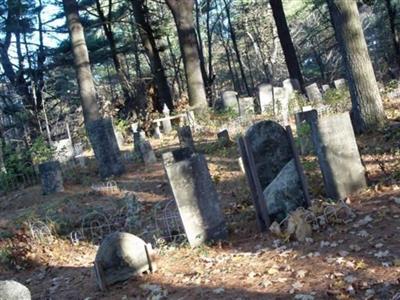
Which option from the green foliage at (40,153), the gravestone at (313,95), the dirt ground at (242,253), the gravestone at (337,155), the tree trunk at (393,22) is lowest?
the dirt ground at (242,253)

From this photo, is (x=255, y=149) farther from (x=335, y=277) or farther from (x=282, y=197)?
(x=335, y=277)

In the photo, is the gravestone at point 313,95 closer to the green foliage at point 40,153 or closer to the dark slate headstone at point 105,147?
the dark slate headstone at point 105,147

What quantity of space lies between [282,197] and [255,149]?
3.00 ft

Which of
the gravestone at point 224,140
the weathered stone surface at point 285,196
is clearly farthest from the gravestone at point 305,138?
the weathered stone surface at point 285,196

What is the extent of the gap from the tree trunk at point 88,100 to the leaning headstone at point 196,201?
20.0 feet

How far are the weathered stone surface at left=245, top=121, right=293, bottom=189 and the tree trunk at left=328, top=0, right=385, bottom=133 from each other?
3.36 m

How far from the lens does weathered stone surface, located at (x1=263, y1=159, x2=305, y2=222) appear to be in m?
6.88

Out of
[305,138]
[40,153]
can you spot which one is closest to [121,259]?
[305,138]

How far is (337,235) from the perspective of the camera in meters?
5.92

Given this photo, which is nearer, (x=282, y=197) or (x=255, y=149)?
(x=282, y=197)

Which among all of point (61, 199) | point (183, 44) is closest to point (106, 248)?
point (61, 199)

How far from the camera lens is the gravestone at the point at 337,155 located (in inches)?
275

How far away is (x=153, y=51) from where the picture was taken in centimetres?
2603

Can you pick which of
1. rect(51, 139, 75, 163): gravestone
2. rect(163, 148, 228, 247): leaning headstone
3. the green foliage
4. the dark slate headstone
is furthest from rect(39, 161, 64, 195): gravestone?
rect(163, 148, 228, 247): leaning headstone
